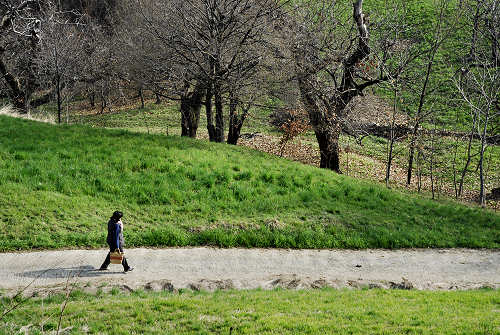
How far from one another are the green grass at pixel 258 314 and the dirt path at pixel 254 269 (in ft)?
2.44

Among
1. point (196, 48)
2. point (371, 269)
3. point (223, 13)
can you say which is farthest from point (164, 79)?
point (371, 269)

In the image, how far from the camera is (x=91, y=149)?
15500 mm

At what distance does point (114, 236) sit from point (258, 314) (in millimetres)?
3991

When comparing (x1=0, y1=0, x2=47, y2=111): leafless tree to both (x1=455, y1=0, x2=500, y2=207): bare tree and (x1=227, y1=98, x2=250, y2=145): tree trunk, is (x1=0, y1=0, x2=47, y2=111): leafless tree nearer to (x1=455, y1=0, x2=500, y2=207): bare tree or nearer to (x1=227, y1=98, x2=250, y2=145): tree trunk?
(x1=227, y1=98, x2=250, y2=145): tree trunk

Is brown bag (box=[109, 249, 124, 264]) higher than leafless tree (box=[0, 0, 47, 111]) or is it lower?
lower

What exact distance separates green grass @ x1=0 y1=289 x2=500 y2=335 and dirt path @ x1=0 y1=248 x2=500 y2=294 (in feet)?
2.44

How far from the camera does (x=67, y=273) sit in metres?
9.73

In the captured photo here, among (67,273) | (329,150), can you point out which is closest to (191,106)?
(329,150)

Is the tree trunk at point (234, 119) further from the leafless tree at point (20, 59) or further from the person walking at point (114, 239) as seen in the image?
the leafless tree at point (20, 59)

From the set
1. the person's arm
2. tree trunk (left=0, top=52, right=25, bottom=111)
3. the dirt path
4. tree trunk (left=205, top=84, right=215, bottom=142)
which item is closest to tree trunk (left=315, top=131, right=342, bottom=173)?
tree trunk (left=205, top=84, right=215, bottom=142)

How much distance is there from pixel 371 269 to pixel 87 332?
7295 mm

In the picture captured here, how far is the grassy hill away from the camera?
12016 millimetres

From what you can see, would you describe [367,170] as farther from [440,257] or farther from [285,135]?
[440,257]

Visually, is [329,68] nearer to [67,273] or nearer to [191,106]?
[191,106]
